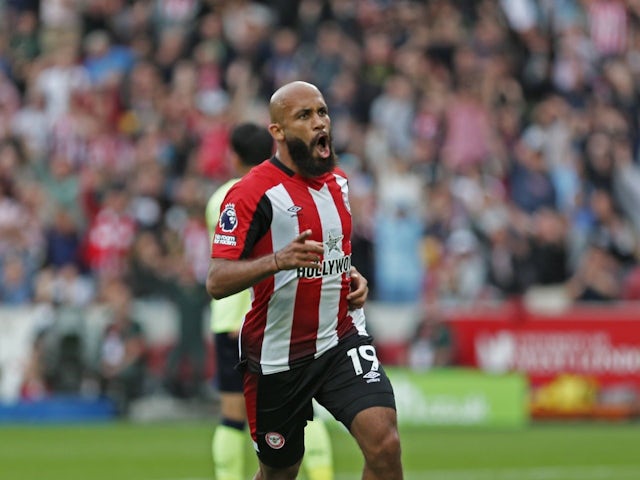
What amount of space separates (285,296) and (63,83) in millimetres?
14994

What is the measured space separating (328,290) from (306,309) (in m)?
0.16

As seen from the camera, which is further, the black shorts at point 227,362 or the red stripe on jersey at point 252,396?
the black shorts at point 227,362

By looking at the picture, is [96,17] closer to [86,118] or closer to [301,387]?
[86,118]

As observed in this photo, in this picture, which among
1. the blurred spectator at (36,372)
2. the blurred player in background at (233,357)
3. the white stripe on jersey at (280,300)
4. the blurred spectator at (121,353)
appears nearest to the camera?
the white stripe on jersey at (280,300)

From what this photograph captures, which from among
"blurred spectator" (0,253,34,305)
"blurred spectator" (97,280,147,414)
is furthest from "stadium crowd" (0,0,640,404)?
"blurred spectator" (97,280,147,414)

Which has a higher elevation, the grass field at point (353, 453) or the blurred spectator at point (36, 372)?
the blurred spectator at point (36, 372)

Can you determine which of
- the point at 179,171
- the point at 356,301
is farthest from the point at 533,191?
→ the point at 356,301

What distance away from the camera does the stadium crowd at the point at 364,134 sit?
66.0 ft

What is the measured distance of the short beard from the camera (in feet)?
26.4

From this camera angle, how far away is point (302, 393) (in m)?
8.27

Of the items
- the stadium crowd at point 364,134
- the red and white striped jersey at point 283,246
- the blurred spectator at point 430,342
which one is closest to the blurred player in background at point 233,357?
the red and white striped jersey at point 283,246

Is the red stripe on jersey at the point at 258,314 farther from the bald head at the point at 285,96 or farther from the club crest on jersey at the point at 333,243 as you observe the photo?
the bald head at the point at 285,96

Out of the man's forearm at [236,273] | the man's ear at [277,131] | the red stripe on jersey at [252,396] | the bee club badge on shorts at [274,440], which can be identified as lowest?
the bee club badge on shorts at [274,440]

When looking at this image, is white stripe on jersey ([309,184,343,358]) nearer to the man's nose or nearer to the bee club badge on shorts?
the man's nose
